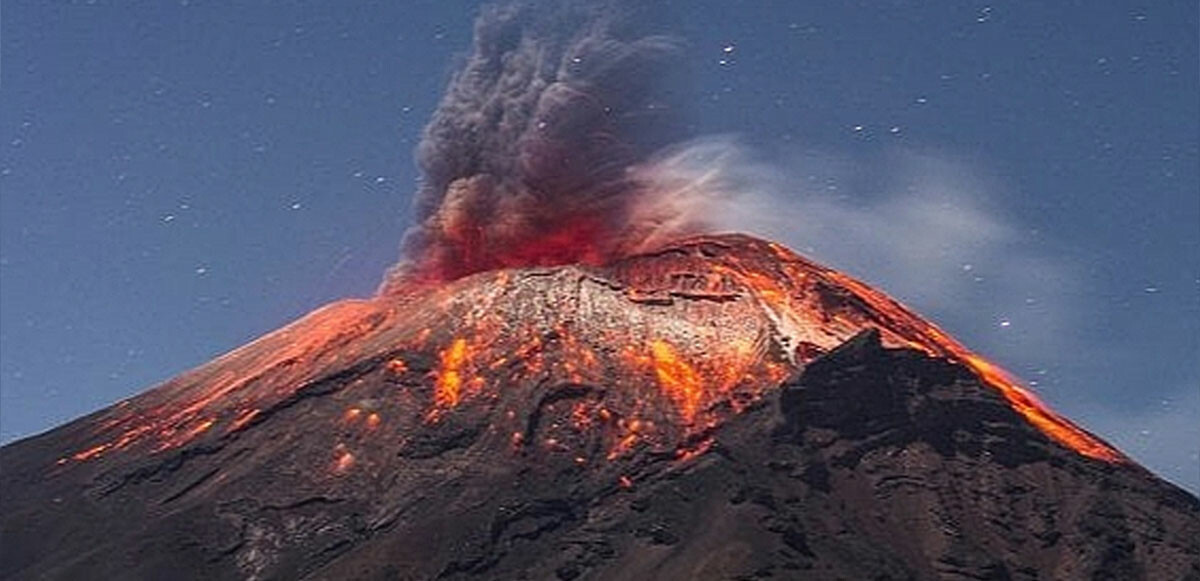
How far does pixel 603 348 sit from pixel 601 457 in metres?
17.7

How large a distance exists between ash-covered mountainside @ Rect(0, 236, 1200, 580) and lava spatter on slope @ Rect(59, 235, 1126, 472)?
0.31 m

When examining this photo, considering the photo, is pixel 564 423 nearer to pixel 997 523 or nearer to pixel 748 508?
pixel 748 508

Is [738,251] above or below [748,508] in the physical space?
above

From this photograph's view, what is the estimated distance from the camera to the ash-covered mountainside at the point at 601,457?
120375 millimetres

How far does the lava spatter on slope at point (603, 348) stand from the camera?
14488 cm

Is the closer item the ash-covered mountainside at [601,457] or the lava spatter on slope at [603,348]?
the ash-covered mountainside at [601,457]

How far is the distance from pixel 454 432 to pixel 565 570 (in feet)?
83.7

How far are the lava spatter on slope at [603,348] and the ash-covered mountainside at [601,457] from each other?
310 mm

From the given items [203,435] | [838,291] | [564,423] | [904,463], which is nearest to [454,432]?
[564,423]

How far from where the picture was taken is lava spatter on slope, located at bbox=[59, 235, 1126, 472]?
144875mm

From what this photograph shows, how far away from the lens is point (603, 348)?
153 m

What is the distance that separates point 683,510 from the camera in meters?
123

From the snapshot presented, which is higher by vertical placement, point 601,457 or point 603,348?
point 603,348

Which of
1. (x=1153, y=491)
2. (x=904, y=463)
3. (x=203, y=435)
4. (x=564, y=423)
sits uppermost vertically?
(x=203, y=435)
